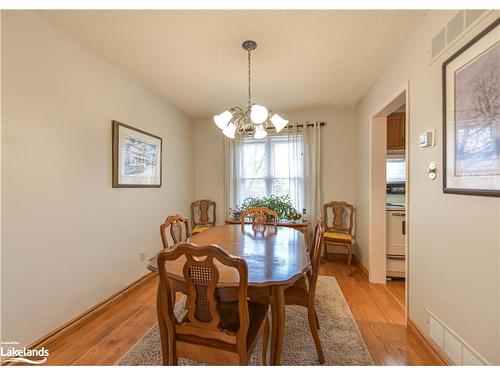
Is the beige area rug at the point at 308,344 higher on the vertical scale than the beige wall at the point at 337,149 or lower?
lower

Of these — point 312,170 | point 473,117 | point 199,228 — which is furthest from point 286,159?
point 473,117

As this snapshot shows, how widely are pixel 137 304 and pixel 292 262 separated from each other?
73.0 inches

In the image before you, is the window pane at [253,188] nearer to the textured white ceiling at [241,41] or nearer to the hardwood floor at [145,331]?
the textured white ceiling at [241,41]

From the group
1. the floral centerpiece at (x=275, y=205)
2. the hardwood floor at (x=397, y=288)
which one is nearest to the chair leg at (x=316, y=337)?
the hardwood floor at (x=397, y=288)

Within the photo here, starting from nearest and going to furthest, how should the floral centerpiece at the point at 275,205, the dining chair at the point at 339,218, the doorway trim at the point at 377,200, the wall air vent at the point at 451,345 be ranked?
the wall air vent at the point at 451,345 → the doorway trim at the point at 377,200 → the dining chair at the point at 339,218 → the floral centerpiece at the point at 275,205

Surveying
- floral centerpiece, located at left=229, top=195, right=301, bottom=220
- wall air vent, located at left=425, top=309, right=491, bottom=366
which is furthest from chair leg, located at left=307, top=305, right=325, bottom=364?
floral centerpiece, located at left=229, top=195, right=301, bottom=220

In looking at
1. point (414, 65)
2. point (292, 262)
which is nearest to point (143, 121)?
point (292, 262)

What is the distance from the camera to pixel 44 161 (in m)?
1.72

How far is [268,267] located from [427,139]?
1461mm

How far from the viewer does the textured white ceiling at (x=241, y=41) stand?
171 cm

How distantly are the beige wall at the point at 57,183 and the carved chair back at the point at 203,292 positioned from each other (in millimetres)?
1222

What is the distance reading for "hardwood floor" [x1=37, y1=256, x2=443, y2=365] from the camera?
159 centimetres

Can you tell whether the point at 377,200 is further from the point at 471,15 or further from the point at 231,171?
the point at 231,171
